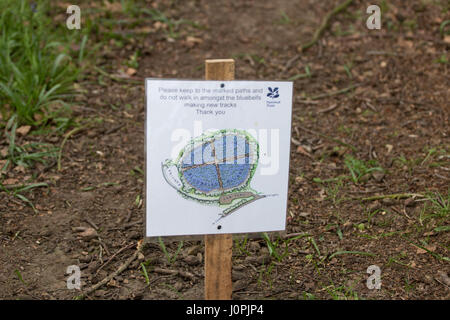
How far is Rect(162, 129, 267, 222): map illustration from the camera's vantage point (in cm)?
248

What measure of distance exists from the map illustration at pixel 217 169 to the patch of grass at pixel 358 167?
141cm

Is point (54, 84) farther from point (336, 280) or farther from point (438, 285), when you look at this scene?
point (438, 285)

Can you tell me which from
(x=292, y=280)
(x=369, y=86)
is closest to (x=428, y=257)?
(x=292, y=280)

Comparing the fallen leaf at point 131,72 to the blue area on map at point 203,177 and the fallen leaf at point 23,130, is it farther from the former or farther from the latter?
the blue area on map at point 203,177

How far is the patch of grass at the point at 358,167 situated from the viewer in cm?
374

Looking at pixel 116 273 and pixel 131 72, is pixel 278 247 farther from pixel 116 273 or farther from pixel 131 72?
pixel 131 72

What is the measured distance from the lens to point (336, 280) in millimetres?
2920

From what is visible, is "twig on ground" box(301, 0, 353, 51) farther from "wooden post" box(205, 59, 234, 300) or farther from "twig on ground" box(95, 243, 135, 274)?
"wooden post" box(205, 59, 234, 300)

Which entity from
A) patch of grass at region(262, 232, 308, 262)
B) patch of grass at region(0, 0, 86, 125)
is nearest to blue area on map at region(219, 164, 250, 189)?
→ patch of grass at region(262, 232, 308, 262)

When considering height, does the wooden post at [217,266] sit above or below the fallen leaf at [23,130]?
below

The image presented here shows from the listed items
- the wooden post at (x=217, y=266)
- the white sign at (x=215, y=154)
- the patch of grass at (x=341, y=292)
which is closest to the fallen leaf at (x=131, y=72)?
the white sign at (x=215, y=154)

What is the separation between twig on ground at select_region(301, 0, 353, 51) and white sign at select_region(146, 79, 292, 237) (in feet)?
9.40

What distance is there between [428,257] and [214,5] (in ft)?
12.5

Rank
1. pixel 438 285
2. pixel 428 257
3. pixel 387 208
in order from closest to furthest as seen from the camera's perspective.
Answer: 1. pixel 438 285
2. pixel 428 257
3. pixel 387 208
